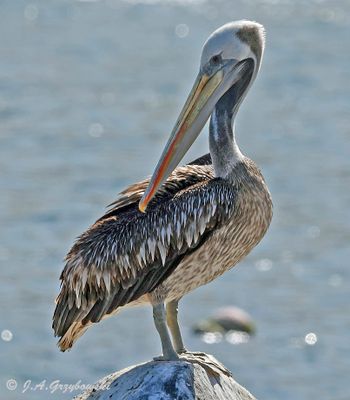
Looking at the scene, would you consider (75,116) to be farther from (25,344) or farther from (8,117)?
(25,344)

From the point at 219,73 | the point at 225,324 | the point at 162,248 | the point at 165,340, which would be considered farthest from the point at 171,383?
the point at 225,324

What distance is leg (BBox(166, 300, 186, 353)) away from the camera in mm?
8516

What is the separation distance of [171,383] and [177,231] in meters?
1.00

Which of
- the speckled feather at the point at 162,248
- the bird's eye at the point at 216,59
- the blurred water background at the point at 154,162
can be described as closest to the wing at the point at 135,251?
the speckled feather at the point at 162,248

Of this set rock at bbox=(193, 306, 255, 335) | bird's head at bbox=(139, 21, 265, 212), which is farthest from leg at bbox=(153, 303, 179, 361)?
rock at bbox=(193, 306, 255, 335)

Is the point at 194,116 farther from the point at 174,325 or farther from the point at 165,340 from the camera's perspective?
the point at 165,340

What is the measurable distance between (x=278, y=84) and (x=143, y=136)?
5.87m

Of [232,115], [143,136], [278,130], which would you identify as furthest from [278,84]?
[232,115]

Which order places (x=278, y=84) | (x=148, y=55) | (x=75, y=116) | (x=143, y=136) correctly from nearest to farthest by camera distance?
→ (x=143, y=136) < (x=75, y=116) < (x=278, y=84) < (x=148, y=55)

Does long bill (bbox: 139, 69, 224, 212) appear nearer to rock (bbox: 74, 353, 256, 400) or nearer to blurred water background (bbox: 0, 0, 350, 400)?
rock (bbox: 74, 353, 256, 400)

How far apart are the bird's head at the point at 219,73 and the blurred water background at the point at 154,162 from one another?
25.4 ft

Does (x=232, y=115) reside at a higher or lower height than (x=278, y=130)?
lower

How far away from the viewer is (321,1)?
132 feet

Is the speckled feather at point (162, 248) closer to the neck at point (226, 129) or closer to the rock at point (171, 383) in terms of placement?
the neck at point (226, 129)
